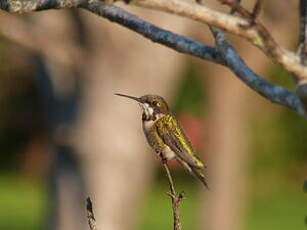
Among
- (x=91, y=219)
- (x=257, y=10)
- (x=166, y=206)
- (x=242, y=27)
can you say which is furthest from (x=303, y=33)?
(x=166, y=206)

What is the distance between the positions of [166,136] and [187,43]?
2.79 ft

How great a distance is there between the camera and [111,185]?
734 inches

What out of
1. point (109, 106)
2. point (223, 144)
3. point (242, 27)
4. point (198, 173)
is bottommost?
point (198, 173)

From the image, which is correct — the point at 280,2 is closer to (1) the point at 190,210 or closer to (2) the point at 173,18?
(2) the point at 173,18

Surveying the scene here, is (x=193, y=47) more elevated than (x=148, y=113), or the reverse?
(x=193, y=47)

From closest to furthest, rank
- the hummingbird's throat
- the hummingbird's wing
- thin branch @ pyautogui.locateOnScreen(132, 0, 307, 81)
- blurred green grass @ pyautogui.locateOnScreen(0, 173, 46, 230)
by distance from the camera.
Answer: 1. thin branch @ pyautogui.locateOnScreen(132, 0, 307, 81)
2. the hummingbird's wing
3. the hummingbird's throat
4. blurred green grass @ pyautogui.locateOnScreen(0, 173, 46, 230)

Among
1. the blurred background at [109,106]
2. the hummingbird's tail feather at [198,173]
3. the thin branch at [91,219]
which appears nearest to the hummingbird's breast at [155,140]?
the hummingbird's tail feather at [198,173]

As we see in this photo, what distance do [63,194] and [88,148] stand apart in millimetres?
1206

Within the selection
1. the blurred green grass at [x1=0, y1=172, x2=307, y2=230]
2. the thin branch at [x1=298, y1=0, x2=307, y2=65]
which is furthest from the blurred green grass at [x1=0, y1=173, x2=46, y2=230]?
the thin branch at [x1=298, y1=0, x2=307, y2=65]

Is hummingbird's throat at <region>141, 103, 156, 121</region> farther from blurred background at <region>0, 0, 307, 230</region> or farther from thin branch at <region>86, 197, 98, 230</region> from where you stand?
blurred background at <region>0, 0, 307, 230</region>

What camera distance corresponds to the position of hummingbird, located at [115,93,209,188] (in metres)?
5.80

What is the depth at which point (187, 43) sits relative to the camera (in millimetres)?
5160

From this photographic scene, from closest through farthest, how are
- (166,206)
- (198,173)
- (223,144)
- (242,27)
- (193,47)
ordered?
(242,27), (193,47), (198,173), (223,144), (166,206)

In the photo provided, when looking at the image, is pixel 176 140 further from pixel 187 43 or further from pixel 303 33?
pixel 303 33
